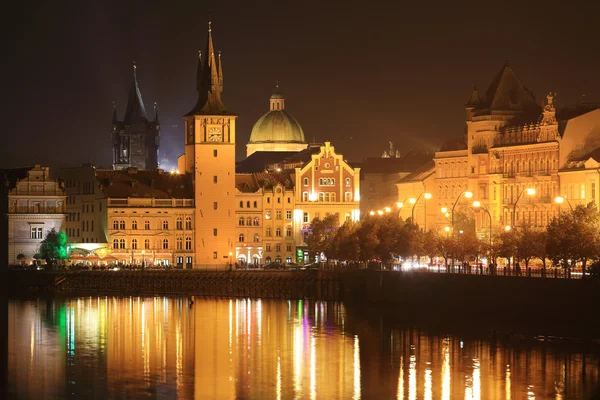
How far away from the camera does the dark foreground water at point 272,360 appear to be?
105 m

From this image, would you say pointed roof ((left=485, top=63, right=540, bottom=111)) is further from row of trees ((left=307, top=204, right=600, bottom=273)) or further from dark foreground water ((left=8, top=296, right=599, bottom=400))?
dark foreground water ((left=8, top=296, right=599, bottom=400))

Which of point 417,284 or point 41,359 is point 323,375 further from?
point 417,284

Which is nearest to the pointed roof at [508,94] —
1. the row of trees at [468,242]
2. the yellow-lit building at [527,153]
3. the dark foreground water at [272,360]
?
the yellow-lit building at [527,153]

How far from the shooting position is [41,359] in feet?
394

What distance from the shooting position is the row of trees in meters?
134

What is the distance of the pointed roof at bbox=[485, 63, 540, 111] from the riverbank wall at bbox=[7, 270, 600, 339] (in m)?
29.5

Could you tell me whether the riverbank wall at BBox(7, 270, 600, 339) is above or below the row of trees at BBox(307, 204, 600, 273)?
below

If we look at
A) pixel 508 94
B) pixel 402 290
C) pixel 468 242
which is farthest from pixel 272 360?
pixel 508 94

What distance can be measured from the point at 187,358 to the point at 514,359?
20970mm

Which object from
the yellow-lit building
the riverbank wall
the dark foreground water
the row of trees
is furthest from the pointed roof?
the dark foreground water

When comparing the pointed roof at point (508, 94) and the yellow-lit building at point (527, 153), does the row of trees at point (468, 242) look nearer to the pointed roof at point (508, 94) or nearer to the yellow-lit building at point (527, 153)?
the yellow-lit building at point (527, 153)

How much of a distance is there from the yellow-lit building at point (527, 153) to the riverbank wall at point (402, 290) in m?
15.5

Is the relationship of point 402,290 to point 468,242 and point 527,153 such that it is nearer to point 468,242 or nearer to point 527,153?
point 468,242

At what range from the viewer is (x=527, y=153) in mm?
186875
